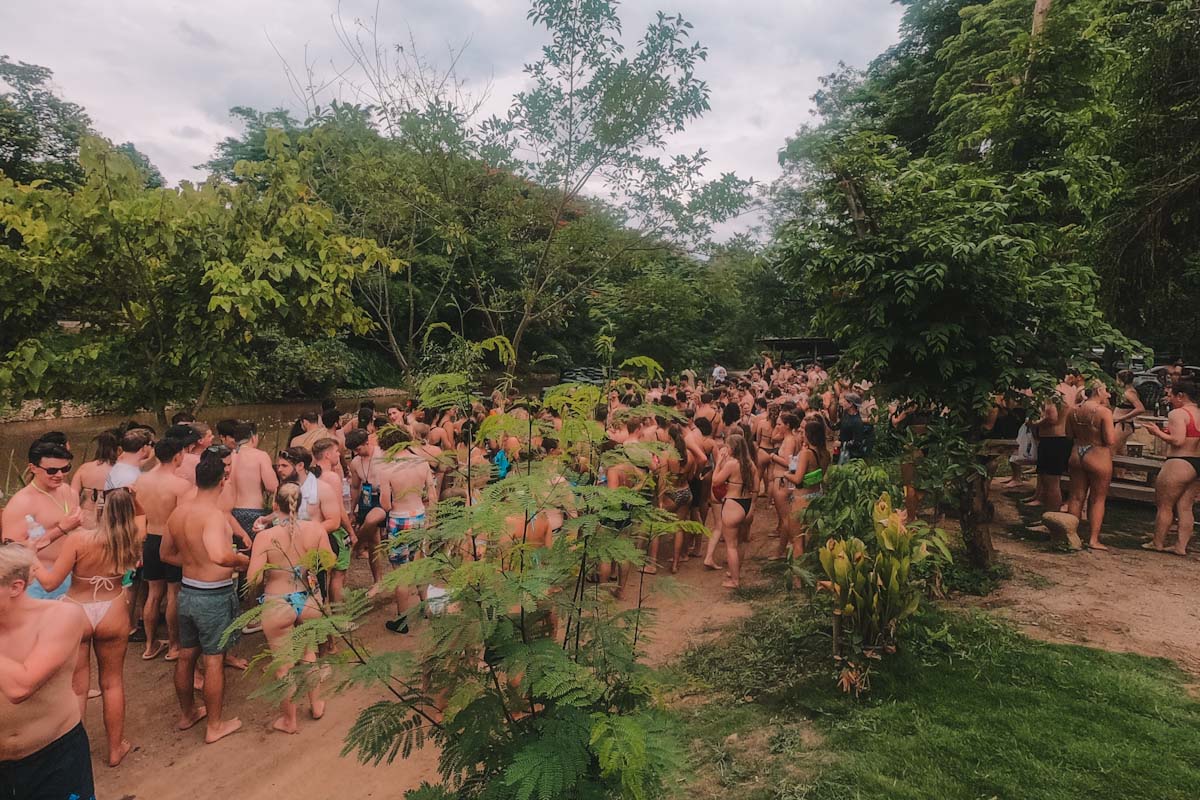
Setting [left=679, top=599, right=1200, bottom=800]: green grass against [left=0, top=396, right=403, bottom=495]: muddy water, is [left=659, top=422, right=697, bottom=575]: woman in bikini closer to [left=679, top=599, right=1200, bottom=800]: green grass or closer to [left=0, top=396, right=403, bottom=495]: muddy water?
[left=679, top=599, right=1200, bottom=800]: green grass

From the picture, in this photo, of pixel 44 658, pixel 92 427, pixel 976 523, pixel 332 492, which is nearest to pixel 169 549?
pixel 332 492

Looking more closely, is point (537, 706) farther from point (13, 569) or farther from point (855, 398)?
point (855, 398)

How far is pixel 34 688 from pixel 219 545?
1.64 m

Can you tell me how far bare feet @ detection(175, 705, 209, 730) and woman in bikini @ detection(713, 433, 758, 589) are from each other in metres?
4.88

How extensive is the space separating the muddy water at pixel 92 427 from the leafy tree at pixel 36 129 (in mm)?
6666

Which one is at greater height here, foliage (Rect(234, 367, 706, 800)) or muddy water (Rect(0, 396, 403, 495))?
foliage (Rect(234, 367, 706, 800))

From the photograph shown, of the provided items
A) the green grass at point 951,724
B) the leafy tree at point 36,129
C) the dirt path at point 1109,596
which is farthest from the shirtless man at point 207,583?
the leafy tree at point 36,129

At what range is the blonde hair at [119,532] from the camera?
12.7 feet

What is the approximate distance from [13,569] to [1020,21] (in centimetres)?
1863

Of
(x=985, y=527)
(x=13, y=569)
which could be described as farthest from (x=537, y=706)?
(x=985, y=527)

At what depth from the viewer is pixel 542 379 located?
113ft

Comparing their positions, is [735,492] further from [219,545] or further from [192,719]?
[192,719]

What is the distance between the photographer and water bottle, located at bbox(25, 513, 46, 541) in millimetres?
4188

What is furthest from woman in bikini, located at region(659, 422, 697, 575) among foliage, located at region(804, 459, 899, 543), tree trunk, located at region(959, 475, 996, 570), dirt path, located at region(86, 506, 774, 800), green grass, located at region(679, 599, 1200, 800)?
tree trunk, located at region(959, 475, 996, 570)
